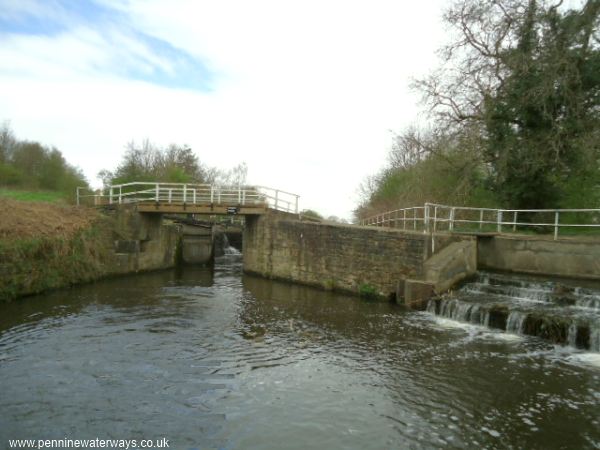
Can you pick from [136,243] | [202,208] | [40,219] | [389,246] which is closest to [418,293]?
[389,246]

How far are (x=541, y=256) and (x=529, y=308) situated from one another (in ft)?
13.3

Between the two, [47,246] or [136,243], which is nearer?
[47,246]

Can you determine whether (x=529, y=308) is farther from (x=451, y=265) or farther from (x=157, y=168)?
(x=157, y=168)

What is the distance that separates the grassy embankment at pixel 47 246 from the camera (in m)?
13.5

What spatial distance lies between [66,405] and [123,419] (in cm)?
101

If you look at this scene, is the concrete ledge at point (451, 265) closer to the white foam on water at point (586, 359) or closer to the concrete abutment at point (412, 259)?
the concrete abutment at point (412, 259)

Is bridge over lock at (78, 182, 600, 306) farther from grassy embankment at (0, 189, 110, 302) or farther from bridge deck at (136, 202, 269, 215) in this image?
grassy embankment at (0, 189, 110, 302)

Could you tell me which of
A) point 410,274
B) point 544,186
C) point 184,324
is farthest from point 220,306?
point 544,186

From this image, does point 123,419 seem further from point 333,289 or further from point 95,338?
point 333,289

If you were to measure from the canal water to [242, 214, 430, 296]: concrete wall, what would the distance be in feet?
7.88

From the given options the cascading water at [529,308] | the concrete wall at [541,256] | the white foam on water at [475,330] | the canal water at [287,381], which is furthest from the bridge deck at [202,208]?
the white foam on water at [475,330]

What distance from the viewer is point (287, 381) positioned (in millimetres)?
7641

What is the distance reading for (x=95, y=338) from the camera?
9.73 meters

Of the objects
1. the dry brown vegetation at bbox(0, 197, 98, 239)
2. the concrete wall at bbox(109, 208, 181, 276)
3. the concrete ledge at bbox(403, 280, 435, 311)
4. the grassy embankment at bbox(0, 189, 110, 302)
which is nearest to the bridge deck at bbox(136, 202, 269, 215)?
the concrete wall at bbox(109, 208, 181, 276)
